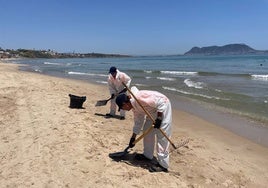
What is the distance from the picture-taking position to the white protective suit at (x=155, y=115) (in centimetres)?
586

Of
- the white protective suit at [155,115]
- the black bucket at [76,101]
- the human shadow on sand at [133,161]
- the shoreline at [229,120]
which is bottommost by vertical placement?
the shoreline at [229,120]

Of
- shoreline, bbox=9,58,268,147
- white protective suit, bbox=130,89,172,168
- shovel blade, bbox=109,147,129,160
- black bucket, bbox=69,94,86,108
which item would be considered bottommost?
shoreline, bbox=9,58,268,147

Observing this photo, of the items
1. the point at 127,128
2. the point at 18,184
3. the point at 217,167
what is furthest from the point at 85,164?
the point at 127,128

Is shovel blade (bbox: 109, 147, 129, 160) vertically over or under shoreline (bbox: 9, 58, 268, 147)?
over

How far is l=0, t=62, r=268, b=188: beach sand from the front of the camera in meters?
5.70

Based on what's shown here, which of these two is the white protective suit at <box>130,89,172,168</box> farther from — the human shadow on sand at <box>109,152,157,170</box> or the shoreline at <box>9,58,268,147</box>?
the shoreline at <box>9,58,268,147</box>

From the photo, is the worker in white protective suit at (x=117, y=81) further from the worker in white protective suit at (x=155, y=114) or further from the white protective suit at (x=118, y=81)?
the worker in white protective suit at (x=155, y=114)

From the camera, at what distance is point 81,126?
8500mm

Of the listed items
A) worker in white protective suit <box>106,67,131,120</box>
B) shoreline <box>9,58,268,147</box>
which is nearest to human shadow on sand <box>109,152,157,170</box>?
worker in white protective suit <box>106,67,131,120</box>

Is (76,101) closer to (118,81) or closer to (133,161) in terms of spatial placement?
(118,81)

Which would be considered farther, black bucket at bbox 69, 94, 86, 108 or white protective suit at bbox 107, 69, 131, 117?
black bucket at bbox 69, 94, 86, 108

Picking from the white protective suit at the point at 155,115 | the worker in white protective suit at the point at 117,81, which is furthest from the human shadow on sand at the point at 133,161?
the worker in white protective suit at the point at 117,81

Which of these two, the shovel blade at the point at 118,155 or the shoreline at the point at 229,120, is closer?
the shovel blade at the point at 118,155

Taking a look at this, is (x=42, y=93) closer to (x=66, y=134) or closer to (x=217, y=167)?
(x=66, y=134)
